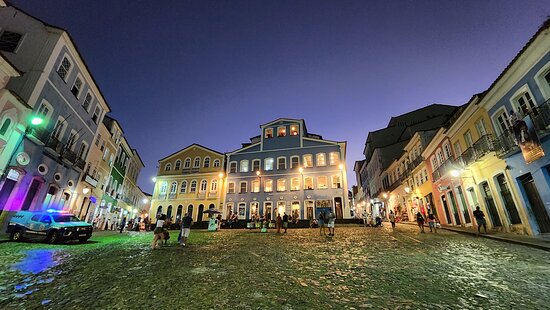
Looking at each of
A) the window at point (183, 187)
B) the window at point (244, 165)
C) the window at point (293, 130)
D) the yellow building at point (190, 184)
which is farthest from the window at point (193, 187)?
the window at point (293, 130)

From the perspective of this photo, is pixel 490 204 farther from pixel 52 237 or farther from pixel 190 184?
pixel 190 184

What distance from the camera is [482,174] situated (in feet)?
55.6

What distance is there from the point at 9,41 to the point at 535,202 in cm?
3484

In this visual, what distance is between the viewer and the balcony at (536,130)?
1106cm

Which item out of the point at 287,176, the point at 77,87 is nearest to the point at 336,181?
the point at 287,176

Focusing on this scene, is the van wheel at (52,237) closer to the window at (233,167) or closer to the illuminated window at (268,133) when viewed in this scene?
the window at (233,167)

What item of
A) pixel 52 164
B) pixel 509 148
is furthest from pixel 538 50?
pixel 52 164

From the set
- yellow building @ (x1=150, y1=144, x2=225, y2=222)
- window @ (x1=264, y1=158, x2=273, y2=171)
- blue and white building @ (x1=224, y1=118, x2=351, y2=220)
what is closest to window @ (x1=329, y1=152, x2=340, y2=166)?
blue and white building @ (x1=224, y1=118, x2=351, y2=220)

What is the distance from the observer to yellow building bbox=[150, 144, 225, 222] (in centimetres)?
3838

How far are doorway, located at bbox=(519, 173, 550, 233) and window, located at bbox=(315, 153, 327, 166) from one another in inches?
903

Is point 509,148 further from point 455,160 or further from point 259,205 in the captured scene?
point 259,205

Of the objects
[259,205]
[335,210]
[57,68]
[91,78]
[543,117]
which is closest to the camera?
[543,117]

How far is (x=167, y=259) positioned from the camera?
25.5 feet

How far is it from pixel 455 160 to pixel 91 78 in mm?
33065
